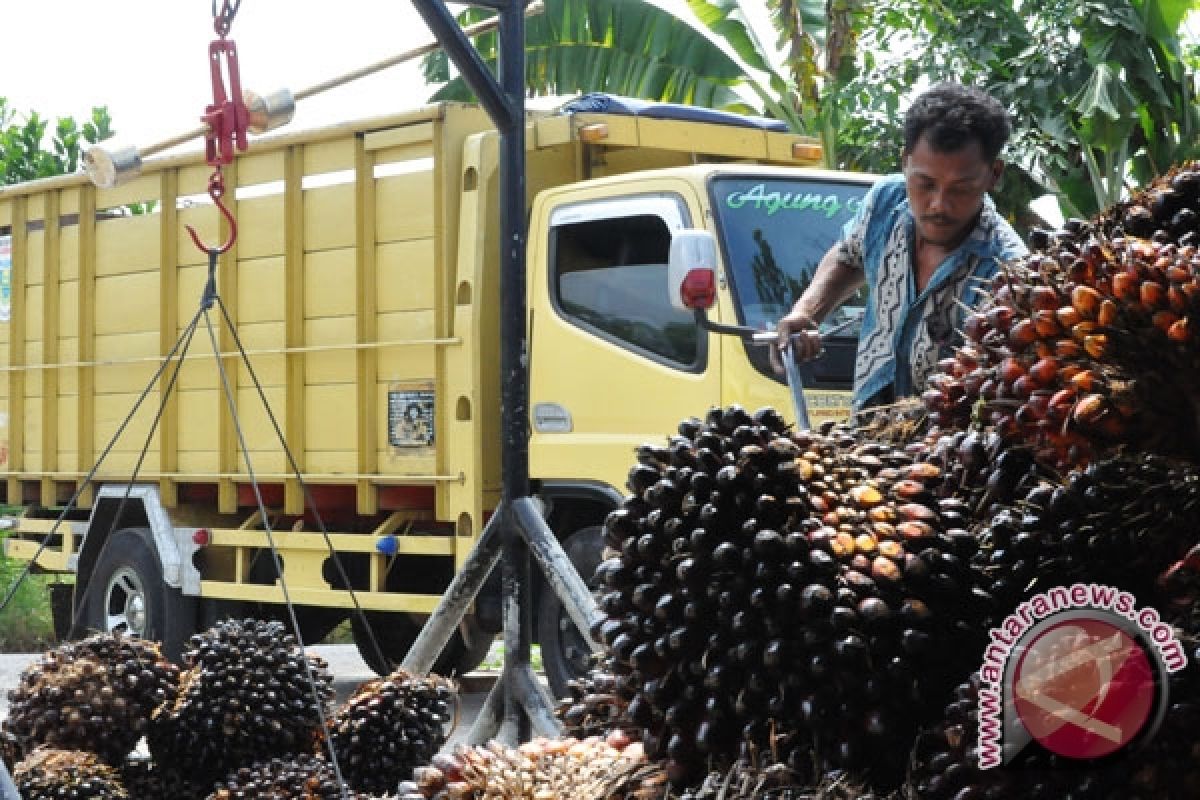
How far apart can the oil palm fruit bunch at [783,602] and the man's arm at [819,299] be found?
144cm

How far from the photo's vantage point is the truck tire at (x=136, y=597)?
934 cm

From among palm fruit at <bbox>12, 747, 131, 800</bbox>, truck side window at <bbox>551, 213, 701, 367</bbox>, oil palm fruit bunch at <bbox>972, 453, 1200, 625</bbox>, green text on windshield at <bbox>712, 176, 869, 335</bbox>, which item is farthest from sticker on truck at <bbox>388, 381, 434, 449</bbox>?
oil palm fruit bunch at <bbox>972, 453, 1200, 625</bbox>

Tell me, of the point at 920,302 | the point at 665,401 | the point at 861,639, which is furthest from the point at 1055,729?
the point at 665,401

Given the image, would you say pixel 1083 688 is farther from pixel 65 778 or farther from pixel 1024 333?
pixel 65 778

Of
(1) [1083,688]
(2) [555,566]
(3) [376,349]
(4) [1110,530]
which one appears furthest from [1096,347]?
(3) [376,349]

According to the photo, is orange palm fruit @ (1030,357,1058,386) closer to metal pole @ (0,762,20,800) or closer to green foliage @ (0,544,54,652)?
metal pole @ (0,762,20,800)

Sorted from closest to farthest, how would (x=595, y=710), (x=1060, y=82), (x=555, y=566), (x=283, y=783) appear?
(x=595, y=710) → (x=283, y=783) → (x=555, y=566) → (x=1060, y=82)

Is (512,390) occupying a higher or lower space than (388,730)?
higher

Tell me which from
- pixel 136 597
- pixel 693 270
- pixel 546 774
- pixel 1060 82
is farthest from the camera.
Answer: pixel 1060 82

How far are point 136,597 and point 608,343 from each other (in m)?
3.70

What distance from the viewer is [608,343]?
7.48 metres

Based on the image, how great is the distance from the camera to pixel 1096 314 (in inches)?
77.6

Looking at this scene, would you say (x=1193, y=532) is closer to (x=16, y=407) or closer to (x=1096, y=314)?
(x=1096, y=314)

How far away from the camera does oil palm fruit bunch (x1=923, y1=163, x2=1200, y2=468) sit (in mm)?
1904
